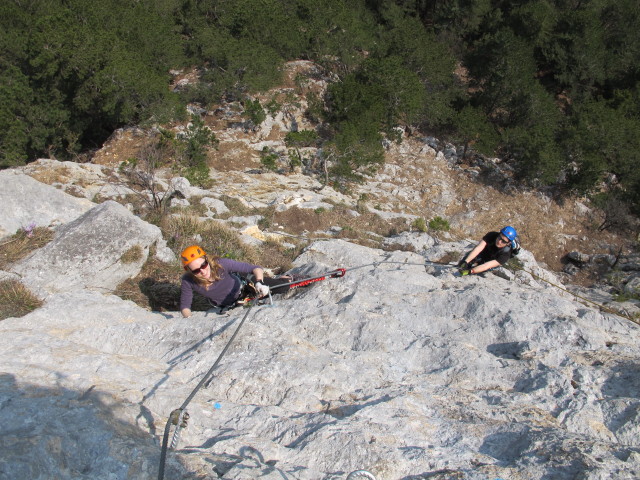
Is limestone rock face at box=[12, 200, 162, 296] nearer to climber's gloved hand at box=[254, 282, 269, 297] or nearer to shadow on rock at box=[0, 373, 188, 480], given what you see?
climber's gloved hand at box=[254, 282, 269, 297]

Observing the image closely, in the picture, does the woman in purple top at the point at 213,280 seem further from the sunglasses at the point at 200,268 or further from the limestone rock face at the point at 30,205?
the limestone rock face at the point at 30,205

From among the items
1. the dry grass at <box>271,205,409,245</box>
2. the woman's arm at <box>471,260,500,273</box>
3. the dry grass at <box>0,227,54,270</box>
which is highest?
the woman's arm at <box>471,260,500,273</box>

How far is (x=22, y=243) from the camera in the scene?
19.4ft

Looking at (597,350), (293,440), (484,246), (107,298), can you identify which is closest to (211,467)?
(293,440)

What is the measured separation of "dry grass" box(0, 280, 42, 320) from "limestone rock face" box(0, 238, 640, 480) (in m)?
0.25

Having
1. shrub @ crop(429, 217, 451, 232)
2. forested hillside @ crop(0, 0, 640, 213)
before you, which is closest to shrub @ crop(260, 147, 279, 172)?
forested hillside @ crop(0, 0, 640, 213)

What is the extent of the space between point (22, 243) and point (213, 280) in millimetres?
3063

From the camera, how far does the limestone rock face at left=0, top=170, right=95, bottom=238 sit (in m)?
6.24

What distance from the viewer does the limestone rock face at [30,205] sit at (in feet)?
20.5

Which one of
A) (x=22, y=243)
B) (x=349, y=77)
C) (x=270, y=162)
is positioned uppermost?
(x=349, y=77)

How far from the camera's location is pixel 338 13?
24266 mm

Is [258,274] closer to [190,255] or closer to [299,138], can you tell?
[190,255]

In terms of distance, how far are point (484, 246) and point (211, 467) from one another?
5.21 m

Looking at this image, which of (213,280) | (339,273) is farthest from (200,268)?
(339,273)
